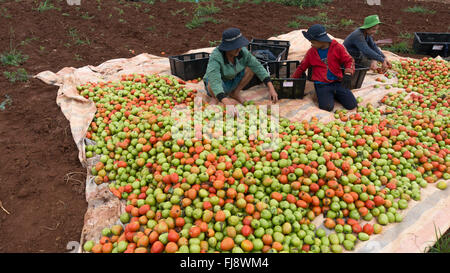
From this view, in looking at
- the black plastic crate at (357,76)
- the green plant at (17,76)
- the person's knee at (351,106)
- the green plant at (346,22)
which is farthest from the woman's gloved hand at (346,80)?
the green plant at (17,76)

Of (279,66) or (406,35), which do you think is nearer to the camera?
(279,66)

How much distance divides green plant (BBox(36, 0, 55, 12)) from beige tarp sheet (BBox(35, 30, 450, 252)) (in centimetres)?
557

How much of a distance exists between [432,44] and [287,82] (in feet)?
19.4

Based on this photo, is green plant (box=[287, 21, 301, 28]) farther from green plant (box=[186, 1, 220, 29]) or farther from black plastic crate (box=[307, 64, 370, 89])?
black plastic crate (box=[307, 64, 370, 89])

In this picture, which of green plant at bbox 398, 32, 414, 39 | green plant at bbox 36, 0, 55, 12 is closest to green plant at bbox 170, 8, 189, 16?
green plant at bbox 36, 0, 55, 12

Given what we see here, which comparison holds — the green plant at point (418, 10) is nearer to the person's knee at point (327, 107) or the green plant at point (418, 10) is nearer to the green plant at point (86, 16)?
the person's knee at point (327, 107)

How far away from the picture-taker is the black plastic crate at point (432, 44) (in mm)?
8117

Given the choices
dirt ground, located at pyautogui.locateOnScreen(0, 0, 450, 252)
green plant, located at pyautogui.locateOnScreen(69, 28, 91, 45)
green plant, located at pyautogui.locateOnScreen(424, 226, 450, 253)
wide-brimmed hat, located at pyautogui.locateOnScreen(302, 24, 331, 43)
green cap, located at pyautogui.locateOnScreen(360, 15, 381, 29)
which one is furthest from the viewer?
green plant, located at pyautogui.locateOnScreen(69, 28, 91, 45)

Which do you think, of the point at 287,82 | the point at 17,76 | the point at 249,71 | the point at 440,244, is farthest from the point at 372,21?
the point at 17,76

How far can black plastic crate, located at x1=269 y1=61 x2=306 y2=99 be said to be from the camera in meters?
5.71

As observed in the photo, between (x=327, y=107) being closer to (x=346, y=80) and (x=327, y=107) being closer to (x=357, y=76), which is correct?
(x=346, y=80)

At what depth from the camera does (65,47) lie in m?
8.48

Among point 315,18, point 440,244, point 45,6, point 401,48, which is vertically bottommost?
point 440,244

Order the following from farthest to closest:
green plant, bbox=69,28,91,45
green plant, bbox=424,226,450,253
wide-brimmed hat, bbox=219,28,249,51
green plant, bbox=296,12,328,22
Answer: green plant, bbox=296,12,328,22, green plant, bbox=69,28,91,45, wide-brimmed hat, bbox=219,28,249,51, green plant, bbox=424,226,450,253
